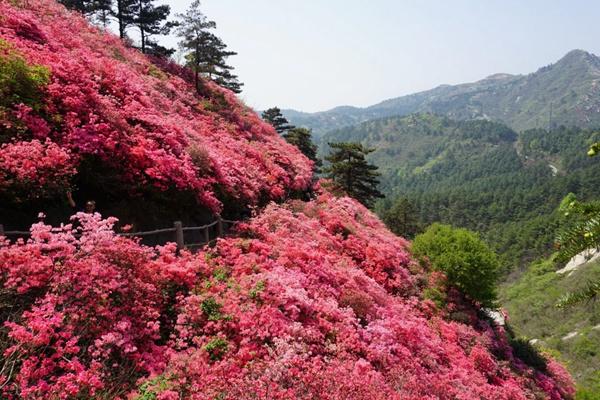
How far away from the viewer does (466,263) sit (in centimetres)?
2377

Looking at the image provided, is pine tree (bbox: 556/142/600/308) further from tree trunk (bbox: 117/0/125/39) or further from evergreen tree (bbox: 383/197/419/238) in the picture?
evergreen tree (bbox: 383/197/419/238)

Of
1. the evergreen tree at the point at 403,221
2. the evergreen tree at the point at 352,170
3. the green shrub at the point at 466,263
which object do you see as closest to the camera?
the green shrub at the point at 466,263

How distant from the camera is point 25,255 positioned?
26.0ft

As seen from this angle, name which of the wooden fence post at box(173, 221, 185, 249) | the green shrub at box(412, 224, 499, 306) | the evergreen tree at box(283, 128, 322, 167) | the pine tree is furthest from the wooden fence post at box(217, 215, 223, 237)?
the evergreen tree at box(283, 128, 322, 167)

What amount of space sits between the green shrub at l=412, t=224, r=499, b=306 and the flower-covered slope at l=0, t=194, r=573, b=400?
385 inches

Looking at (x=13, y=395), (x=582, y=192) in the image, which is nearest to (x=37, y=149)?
(x=13, y=395)

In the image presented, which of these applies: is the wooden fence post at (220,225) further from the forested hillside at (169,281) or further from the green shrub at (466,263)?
the green shrub at (466,263)

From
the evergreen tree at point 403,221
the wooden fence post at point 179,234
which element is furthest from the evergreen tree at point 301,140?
the wooden fence post at point 179,234

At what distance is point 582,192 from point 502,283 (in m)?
66.6

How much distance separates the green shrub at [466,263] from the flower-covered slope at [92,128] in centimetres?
976

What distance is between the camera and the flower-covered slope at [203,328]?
7.07 meters

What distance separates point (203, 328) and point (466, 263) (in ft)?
62.3

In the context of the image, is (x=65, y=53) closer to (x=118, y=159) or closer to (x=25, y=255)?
A: (x=118, y=159)

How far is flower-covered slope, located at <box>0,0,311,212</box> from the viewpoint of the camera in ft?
33.5
